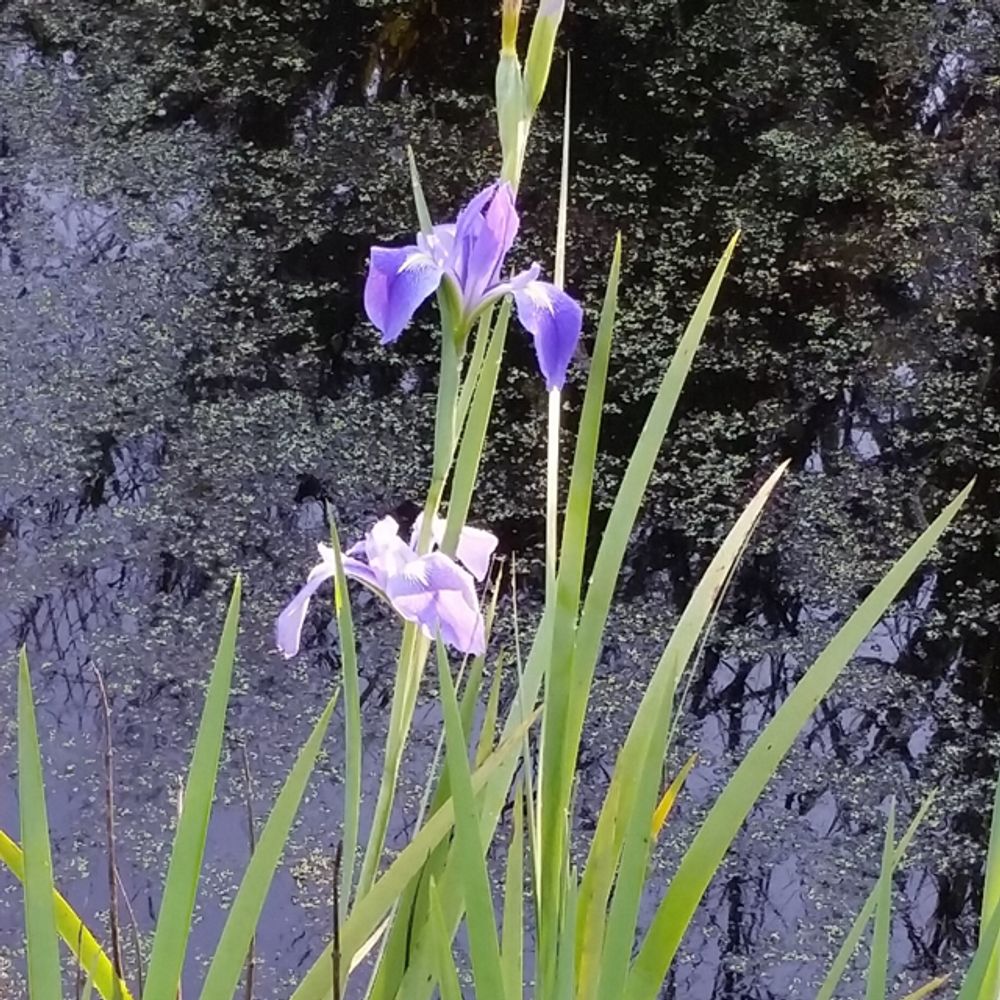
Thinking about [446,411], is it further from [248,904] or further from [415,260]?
[248,904]

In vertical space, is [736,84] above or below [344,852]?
above

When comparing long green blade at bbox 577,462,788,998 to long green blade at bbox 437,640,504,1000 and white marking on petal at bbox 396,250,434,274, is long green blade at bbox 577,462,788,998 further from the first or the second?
white marking on petal at bbox 396,250,434,274

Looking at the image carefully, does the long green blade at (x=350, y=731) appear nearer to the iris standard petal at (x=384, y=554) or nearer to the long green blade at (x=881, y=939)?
the iris standard petal at (x=384, y=554)

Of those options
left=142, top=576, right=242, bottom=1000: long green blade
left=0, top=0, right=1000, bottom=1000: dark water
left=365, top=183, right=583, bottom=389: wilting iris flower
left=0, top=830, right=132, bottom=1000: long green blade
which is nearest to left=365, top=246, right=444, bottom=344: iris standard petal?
left=365, top=183, right=583, bottom=389: wilting iris flower

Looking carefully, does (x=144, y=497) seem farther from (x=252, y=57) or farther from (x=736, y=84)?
(x=736, y=84)

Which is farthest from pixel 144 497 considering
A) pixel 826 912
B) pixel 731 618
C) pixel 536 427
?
pixel 826 912

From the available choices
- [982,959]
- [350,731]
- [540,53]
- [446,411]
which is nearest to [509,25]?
[540,53]

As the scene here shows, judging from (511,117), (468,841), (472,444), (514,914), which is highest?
(511,117)
